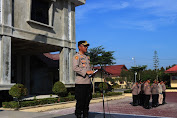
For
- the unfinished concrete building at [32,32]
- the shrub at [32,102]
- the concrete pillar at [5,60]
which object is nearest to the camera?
the shrub at [32,102]

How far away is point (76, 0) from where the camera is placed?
21469mm

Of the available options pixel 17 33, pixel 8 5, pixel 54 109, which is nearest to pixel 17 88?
pixel 54 109

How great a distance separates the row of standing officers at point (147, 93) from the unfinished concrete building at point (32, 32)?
668cm

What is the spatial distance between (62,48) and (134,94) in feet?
26.7

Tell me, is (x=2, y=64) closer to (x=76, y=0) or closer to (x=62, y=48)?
(x=62, y=48)

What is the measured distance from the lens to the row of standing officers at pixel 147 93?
14461 mm

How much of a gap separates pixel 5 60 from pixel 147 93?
9.59 m

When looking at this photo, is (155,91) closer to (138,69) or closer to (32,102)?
(32,102)

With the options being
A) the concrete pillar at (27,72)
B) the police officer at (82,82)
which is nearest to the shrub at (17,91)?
the police officer at (82,82)

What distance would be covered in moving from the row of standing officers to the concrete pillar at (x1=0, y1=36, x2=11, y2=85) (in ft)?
28.5

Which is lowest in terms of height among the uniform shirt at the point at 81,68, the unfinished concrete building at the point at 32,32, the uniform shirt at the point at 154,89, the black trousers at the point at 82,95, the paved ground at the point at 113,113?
the paved ground at the point at 113,113

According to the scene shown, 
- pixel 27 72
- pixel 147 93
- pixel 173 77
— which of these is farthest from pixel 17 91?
pixel 173 77

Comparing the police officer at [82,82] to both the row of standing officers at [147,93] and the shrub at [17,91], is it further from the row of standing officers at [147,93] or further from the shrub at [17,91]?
the row of standing officers at [147,93]

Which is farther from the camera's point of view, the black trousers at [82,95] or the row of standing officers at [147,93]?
the row of standing officers at [147,93]
